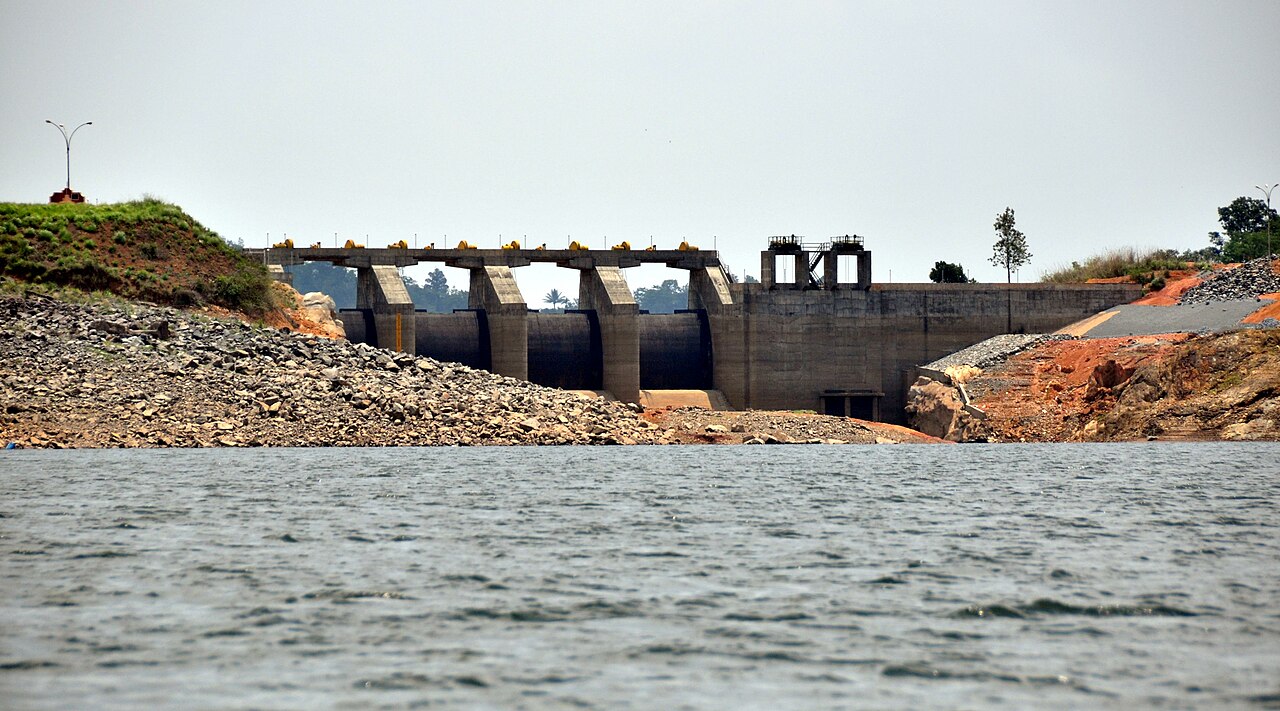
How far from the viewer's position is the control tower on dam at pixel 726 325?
91.2 m

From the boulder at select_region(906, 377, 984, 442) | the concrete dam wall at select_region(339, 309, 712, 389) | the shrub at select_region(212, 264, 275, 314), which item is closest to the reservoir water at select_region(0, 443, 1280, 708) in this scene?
the shrub at select_region(212, 264, 275, 314)

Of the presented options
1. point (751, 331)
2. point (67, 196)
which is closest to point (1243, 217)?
point (751, 331)

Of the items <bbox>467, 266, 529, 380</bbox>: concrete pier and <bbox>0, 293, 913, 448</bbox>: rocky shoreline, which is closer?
<bbox>0, 293, 913, 448</bbox>: rocky shoreline

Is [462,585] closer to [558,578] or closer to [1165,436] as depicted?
[558,578]

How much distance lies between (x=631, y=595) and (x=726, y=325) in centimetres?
7455

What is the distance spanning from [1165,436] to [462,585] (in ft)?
180

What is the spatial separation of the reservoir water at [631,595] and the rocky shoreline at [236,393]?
17303mm

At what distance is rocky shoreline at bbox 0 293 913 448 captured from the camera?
58.3 m

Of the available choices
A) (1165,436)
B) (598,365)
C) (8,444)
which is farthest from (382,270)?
(1165,436)

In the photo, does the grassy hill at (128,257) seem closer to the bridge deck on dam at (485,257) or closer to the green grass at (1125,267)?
the bridge deck on dam at (485,257)

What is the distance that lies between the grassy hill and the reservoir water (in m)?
36.9

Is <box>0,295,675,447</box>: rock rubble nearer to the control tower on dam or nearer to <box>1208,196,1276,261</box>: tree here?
the control tower on dam

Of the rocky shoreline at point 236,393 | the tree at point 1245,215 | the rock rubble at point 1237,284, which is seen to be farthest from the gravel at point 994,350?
the tree at point 1245,215

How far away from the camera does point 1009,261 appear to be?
129 metres
